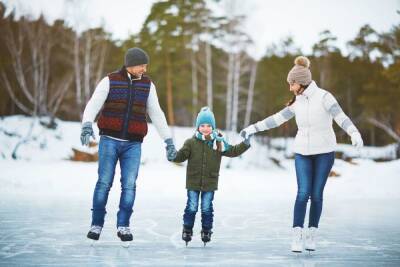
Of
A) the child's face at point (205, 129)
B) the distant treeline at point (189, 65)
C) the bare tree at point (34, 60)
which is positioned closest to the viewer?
the child's face at point (205, 129)

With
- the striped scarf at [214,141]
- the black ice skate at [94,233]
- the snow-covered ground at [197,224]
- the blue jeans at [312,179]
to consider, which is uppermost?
the striped scarf at [214,141]

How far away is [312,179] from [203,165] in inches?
38.2

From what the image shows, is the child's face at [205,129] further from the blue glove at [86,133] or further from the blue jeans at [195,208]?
the blue glove at [86,133]

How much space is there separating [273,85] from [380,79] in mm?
6462

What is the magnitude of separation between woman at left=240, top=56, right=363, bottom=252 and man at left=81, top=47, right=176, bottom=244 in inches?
45.8

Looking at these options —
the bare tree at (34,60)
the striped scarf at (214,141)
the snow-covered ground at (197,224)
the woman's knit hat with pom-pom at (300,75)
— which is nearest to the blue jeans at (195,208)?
the snow-covered ground at (197,224)

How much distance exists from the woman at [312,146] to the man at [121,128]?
3.82 feet

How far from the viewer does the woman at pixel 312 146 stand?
4.83 meters

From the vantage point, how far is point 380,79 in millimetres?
34594

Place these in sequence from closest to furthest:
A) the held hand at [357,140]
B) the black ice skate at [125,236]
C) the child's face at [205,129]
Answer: the held hand at [357,140], the black ice skate at [125,236], the child's face at [205,129]

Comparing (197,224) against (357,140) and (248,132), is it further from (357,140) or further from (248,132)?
(357,140)

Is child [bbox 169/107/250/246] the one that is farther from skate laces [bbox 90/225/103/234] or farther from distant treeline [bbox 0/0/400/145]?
distant treeline [bbox 0/0/400/145]

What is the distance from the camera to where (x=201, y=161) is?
515 cm

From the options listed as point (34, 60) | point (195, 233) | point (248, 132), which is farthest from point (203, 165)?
point (34, 60)
